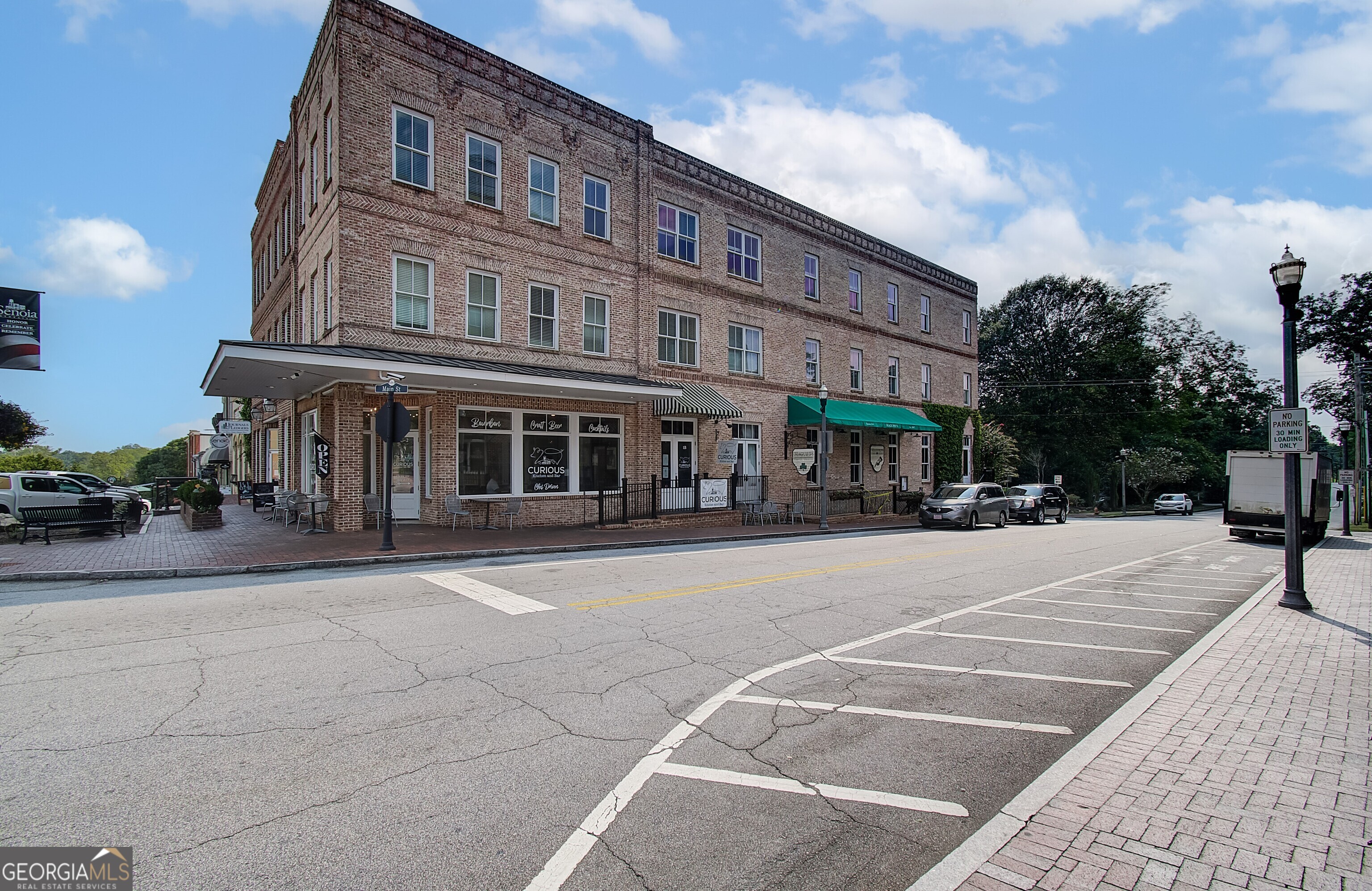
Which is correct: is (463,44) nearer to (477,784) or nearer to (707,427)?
(707,427)

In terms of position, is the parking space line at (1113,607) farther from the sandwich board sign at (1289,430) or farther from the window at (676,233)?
the window at (676,233)

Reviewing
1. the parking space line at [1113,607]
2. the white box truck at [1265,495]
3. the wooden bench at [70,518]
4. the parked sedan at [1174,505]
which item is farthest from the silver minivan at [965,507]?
the parked sedan at [1174,505]

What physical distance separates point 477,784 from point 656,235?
2039 centimetres

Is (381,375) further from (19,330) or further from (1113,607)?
(19,330)

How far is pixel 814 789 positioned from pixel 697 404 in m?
17.5

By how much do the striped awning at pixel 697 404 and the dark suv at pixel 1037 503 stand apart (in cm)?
1289

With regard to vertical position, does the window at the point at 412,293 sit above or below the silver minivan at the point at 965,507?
above

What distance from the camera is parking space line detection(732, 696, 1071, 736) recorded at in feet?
15.2

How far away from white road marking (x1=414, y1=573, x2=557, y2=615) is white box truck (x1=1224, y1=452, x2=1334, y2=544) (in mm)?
22231

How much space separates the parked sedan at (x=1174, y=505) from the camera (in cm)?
4591

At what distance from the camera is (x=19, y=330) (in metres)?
23.4

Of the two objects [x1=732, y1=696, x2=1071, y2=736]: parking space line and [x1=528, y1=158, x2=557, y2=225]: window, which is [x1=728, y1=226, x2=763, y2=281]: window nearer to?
[x1=528, y1=158, x2=557, y2=225]: window

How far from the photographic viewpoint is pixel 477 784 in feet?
11.9

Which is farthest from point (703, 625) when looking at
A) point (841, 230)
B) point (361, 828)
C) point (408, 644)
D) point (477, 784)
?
point (841, 230)
